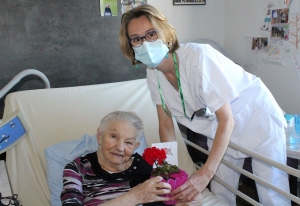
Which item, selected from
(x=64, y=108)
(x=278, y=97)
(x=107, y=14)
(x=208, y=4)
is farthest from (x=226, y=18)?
(x=64, y=108)

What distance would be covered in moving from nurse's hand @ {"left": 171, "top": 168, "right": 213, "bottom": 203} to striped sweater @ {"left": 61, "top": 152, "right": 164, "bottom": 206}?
19cm

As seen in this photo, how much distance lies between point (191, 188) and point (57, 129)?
3.17 feet

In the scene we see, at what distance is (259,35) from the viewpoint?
287 cm

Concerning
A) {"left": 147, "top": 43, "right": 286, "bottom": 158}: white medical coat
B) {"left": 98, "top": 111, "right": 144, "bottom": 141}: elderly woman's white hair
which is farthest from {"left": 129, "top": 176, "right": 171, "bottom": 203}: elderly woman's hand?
{"left": 147, "top": 43, "right": 286, "bottom": 158}: white medical coat

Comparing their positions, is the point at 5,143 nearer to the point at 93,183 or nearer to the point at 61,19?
the point at 93,183

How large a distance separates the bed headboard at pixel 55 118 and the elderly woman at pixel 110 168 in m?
0.46

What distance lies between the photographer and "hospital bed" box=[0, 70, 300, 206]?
6.06ft

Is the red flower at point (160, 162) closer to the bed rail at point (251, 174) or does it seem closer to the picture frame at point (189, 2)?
the bed rail at point (251, 174)

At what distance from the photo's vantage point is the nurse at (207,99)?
159 centimetres

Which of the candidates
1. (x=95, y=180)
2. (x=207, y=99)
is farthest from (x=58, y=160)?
(x=207, y=99)

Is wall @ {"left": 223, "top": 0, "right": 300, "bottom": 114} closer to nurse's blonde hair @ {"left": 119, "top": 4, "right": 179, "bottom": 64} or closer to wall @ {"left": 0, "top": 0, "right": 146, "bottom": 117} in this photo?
wall @ {"left": 0, "top": 0, "right": 146, "bottom": 117}

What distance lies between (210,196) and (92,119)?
33.9 inches

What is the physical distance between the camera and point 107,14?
8.89 ft

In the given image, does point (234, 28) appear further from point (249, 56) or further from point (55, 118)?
point (55, 118)
